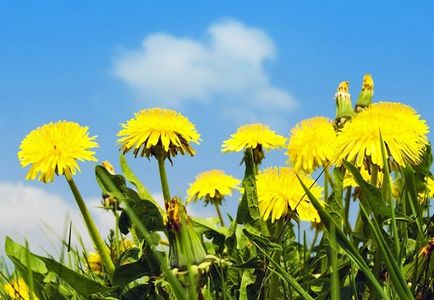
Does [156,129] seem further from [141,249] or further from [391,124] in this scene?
[391,124]

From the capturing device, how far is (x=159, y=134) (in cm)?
177

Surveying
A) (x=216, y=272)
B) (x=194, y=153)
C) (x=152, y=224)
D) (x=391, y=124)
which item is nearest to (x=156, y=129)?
(x=194, y=153)

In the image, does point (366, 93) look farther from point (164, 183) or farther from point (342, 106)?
point (164, 183)

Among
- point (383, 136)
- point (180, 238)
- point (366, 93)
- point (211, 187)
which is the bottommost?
point (180, 238)

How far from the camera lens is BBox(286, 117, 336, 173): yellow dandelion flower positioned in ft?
7.10

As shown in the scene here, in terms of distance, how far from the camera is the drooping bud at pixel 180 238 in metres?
1.30

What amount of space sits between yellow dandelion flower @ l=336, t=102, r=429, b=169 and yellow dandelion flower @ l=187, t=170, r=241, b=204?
43.0 inches

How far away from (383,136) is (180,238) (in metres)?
0.55

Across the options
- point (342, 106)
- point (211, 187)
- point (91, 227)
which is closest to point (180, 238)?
point (91, 227)

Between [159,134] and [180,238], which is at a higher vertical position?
[159,134]

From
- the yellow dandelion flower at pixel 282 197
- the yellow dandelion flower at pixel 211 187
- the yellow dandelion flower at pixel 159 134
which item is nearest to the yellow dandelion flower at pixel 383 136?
the yellow dandelion flower at pixel 282 197

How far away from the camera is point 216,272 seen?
62.0 inches

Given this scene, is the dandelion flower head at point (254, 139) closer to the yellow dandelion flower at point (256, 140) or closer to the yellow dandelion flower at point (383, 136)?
the yellow dandelion flower at point (256, 140)

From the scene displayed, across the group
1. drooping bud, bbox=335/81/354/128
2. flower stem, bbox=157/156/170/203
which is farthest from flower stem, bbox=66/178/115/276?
drooping bud, bbox=335/81/354/128
